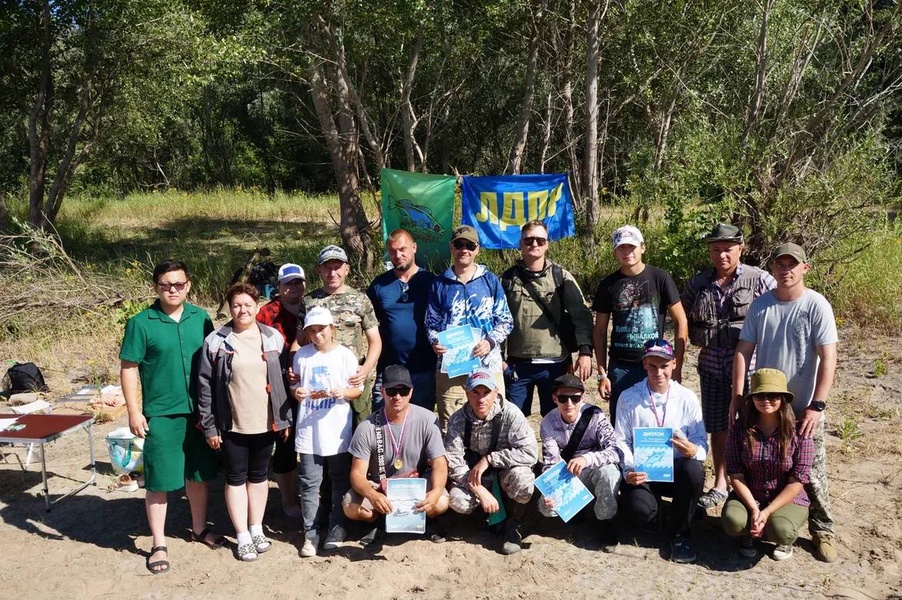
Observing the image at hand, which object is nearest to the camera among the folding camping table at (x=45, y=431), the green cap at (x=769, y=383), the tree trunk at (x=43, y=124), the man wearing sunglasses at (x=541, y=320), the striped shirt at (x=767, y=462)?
the green cap at (x=769, y=383)

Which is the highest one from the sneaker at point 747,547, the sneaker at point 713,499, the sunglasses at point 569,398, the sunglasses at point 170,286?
the sunglasses at point 170,286

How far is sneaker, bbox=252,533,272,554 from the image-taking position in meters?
4.84

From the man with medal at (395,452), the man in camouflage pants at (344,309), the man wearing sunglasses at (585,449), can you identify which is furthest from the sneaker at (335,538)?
the man wearing sunglasses at (585,449)

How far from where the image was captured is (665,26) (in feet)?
48.8

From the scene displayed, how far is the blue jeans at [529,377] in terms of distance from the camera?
5285 millimetres

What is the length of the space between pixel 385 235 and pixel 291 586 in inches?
228

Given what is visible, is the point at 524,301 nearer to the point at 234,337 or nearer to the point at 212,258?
the point at 234,337

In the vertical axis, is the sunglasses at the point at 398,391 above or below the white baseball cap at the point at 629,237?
below

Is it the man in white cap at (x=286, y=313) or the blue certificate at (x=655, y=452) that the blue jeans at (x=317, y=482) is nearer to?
the man in white cap at (x=286, y=313)

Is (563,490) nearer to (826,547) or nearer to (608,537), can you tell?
(608,537)

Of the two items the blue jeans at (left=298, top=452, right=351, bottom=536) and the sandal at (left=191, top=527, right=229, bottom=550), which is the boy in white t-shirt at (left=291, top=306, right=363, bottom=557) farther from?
the sandal at (left=191, top=527, right=229, bottom=550)

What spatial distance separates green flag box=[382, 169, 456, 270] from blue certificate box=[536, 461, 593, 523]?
520 cm

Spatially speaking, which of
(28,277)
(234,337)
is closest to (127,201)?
(28,277)

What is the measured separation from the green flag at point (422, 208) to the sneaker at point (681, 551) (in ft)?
18.1
